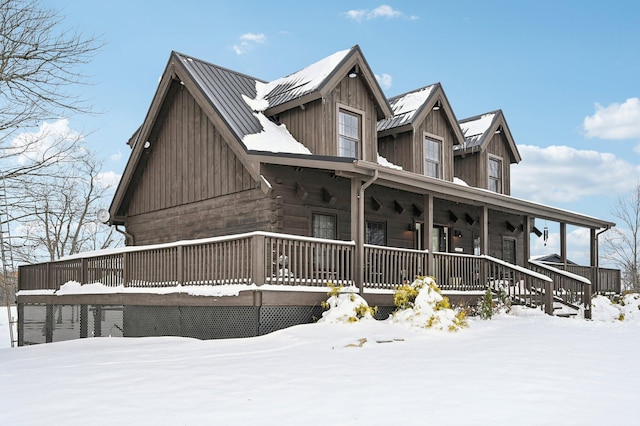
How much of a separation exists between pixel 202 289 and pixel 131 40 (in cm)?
826

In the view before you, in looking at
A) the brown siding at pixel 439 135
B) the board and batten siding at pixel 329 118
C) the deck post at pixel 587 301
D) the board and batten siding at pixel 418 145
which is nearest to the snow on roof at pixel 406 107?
the board and batten siding at pixel 418 145

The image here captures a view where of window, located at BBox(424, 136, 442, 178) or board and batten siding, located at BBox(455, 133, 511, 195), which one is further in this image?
board and batten siding, located at BBox(455, 133, 511, 195)

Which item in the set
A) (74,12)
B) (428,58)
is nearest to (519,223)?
(428,58)

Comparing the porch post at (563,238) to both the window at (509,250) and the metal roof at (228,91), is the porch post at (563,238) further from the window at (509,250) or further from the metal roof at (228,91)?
the metal roof at (228,91)

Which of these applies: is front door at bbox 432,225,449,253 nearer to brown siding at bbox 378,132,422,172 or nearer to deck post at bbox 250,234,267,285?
brown siding at bbox 378,132,422,172

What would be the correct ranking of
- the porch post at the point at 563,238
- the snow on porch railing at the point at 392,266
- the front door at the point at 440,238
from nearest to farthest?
the snow on porch railing at the point at 392,266
the front door at the point at 440,238
the porch post at the point at 563,238

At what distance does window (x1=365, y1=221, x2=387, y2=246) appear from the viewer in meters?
18.3

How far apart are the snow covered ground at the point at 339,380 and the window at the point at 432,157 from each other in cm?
862

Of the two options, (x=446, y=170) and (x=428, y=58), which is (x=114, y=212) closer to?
(x=446, y=170)

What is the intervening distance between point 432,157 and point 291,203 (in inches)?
255

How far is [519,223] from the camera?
24.4 metres

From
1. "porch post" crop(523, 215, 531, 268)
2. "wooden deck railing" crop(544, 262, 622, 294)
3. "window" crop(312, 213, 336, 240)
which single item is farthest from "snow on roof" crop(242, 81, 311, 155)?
"wooden deck railing" crop(544, 262, 622, 294)

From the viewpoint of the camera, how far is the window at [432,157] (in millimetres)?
19750

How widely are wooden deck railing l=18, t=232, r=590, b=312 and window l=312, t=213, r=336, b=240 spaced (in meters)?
0.50
